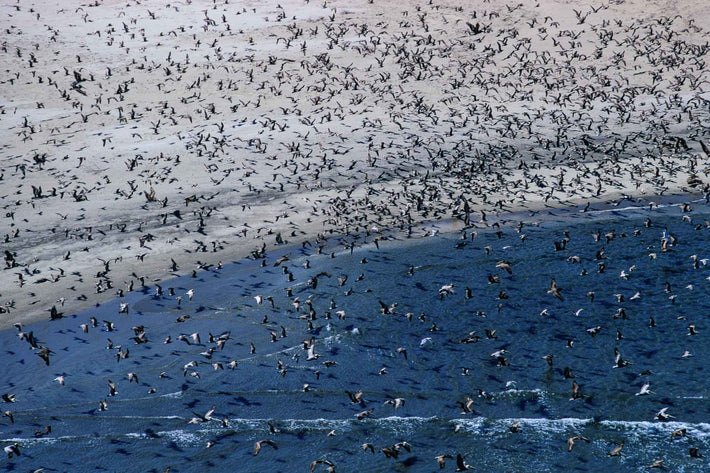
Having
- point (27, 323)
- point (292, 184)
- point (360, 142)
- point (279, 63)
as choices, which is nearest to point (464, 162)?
point (360, 142)

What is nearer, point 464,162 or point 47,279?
point 47,279

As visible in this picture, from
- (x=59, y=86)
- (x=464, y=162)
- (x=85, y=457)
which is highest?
(x=59, y=86)

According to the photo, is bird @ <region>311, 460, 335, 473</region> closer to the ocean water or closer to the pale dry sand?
the ocean water

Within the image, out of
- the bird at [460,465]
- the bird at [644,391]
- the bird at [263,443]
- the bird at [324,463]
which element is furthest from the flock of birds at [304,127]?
the bird at [460,465]

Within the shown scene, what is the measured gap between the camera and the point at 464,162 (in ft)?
131

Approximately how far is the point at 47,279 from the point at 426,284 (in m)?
13.6

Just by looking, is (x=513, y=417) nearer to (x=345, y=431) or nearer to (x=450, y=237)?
(x=345, y=431)

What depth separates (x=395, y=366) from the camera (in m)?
28.0

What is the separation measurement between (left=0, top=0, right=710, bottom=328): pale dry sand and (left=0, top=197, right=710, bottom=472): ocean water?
263 cm

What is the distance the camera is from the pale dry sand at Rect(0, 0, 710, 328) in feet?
117

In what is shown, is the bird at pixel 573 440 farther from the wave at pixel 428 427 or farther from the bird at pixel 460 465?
the bird at pixel 460 465

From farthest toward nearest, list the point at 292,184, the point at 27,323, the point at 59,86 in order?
the point at 59,86 → the point at 292,184 → the point at 27,323

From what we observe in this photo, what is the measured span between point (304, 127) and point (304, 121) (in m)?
0.29

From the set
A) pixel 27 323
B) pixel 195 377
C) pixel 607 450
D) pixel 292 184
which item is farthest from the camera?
pixel 292 184
